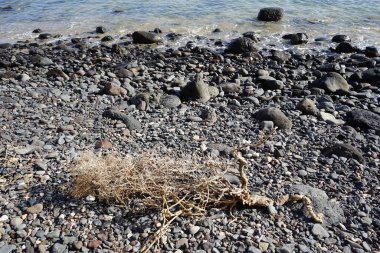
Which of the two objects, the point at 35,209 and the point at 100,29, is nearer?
the point at 35,209

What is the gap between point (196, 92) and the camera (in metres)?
8.38

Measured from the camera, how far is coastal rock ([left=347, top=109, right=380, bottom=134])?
23.7 feet

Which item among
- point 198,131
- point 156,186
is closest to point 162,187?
point 156,186

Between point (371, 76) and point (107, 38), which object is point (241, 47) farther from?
point (107, 38)

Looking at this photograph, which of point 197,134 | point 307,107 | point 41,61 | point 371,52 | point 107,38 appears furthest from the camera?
point 107,38

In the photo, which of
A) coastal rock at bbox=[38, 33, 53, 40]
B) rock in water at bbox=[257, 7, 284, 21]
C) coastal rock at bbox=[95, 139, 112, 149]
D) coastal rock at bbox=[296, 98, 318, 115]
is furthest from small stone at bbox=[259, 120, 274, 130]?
coastal rock at bbox=[38, 33, 53, 40]

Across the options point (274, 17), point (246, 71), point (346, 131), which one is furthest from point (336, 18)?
point (346, 131)

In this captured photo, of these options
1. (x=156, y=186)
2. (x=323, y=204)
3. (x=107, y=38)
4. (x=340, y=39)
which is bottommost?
(x=107, y=38)

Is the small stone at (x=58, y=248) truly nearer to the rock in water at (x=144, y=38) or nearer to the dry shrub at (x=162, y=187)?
the dry shrub at (x=162, y=187)

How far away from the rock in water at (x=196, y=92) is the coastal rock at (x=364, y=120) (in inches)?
108

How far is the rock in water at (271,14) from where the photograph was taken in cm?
1583

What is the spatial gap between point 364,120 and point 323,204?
115 inches

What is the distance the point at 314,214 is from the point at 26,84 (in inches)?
272

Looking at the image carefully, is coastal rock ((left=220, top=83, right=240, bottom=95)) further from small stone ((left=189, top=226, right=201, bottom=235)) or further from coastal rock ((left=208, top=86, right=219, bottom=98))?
small stone ((left=189, top=226, right=201, bottom=235))
